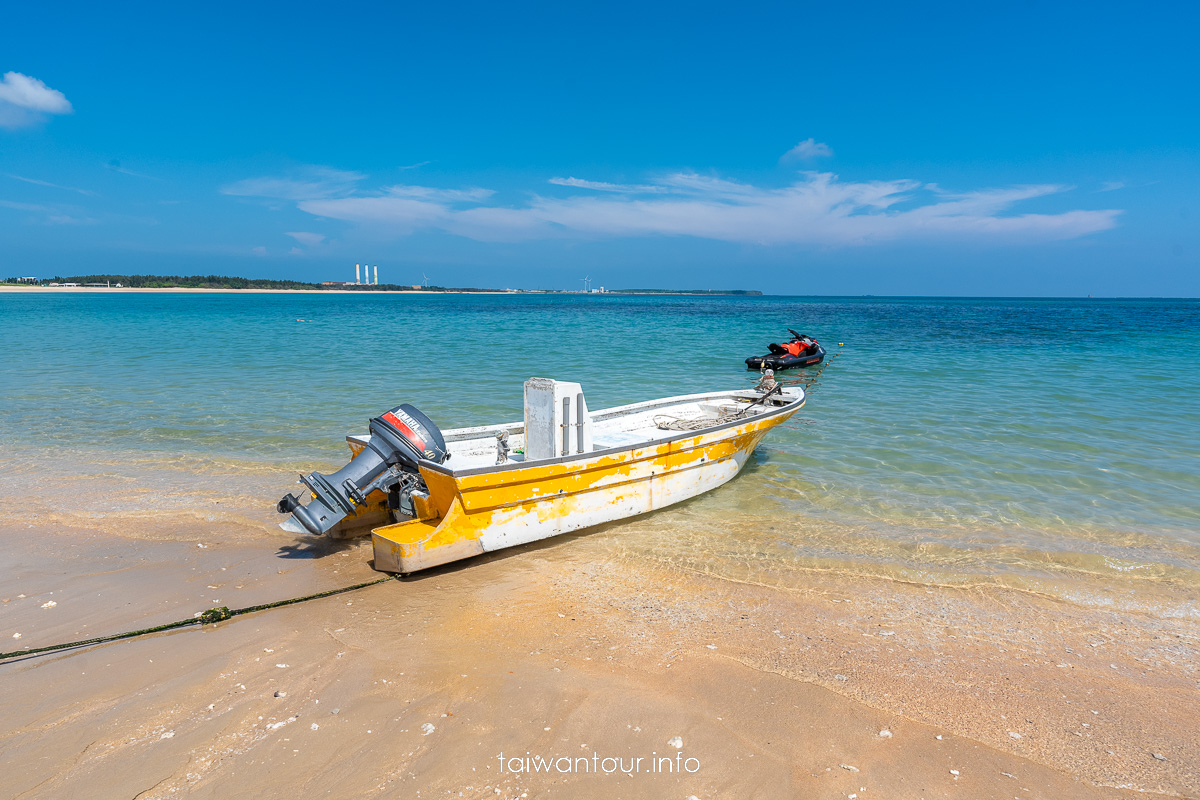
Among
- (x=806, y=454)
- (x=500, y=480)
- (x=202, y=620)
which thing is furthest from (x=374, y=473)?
(x=806, y=454)

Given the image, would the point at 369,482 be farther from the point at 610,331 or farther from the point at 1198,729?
the point at 610,331

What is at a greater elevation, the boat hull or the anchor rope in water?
the boat hull

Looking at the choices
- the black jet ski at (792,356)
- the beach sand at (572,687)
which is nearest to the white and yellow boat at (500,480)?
the beach sand at (572,687)

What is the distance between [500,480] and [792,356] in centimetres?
1977

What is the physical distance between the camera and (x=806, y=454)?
10594mm

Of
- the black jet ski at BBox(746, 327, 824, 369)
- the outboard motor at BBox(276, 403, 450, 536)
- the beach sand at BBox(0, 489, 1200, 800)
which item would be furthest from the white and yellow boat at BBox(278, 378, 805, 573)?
the black jet ski at BBox(746, 327, 824, 369)

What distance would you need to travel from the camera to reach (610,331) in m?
42.0

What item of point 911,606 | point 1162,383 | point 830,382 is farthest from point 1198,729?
point 1162,383

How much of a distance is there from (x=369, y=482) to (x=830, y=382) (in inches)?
646

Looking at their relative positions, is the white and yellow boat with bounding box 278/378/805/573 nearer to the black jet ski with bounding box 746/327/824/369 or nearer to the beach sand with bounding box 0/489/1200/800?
the beach sand with bounding box 0/489/1200/800

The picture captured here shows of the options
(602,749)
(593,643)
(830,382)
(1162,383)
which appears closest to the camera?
(602,749)

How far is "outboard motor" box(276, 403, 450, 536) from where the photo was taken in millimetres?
5988

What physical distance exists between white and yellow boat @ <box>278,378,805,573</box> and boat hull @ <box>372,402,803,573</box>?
0.04 ft

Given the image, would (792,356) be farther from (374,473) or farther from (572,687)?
(572,687)
